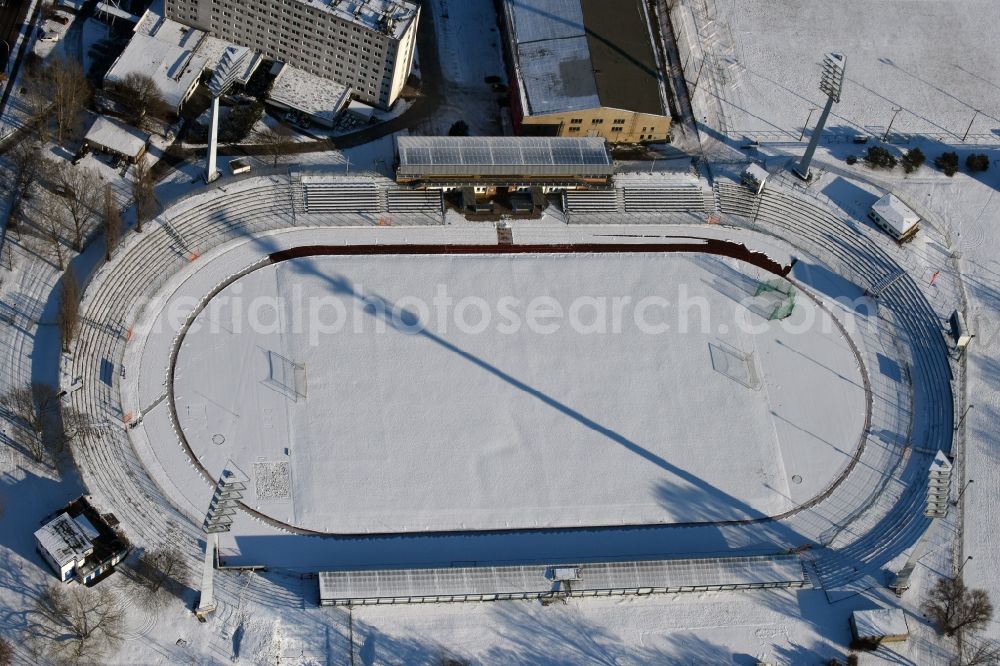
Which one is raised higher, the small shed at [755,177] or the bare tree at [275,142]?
the small shed at [755,177]

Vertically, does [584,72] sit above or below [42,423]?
above

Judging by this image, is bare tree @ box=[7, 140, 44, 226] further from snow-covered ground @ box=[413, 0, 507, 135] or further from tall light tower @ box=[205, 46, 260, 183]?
snow-covered ground @ box=[413, 0, 507, 135]

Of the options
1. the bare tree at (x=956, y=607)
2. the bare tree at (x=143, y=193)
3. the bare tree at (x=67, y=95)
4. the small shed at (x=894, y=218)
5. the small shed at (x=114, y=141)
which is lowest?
the bare tree at (x=956, y=607)

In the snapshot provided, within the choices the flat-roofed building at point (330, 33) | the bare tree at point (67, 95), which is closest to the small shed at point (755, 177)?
the flat-roofed building at point (330, 33)

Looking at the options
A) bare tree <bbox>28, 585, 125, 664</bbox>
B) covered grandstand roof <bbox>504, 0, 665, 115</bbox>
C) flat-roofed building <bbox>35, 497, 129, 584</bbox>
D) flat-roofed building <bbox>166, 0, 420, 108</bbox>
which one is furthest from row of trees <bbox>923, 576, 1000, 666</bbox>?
flat-roofed building <bbox>166, 0, 420, 108</bbox>

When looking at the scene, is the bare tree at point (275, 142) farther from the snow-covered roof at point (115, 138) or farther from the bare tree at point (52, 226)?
the bare tree at point (52, 226)

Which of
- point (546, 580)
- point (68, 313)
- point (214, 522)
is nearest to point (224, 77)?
point (68, 313)

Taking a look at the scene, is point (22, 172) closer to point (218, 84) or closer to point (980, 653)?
point (218, 84)
